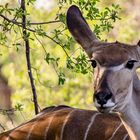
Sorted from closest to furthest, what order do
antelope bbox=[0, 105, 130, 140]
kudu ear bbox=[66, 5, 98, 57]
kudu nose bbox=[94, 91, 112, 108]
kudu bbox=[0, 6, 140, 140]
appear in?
kudu nose bbox=[94, 91, 112, 108] < kudu bbox=[0, 6, 140, 140] < kudu ear bbox=[66, 5, 98, 57] < antelope bbox=[0, 105, 130, 140]

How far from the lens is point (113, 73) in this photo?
4.68 m

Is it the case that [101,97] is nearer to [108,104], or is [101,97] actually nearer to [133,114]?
[108,104]

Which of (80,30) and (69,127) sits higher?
(80,30)

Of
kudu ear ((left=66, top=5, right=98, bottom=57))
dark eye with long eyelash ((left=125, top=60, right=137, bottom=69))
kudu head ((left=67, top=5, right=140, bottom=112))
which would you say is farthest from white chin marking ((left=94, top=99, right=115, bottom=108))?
kudu ear ((left=66, top=5, right=98, bottom=57))

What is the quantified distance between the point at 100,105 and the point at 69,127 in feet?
4.32

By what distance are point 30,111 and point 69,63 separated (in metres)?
4.52

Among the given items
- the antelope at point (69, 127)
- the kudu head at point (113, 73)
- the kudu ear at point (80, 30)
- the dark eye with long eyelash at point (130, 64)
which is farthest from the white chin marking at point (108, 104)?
the antelope at point (69, 127)

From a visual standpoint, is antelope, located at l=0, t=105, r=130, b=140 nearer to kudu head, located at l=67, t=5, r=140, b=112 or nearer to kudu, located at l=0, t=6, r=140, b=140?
kudu, located at l=0, t=6, r=140, b=140

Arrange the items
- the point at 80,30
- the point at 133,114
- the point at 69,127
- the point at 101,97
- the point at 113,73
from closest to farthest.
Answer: the point at 101,97 < the point at 113,73 < the point at 133,114 < the point at 80,30 < the point at 69,127

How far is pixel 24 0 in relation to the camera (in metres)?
6.08

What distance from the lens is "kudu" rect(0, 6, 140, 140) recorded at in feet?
15.3

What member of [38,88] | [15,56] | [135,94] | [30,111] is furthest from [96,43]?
[15,56]

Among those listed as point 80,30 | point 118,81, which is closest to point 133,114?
point 118,81

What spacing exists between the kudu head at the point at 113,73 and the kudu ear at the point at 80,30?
0.21 m
